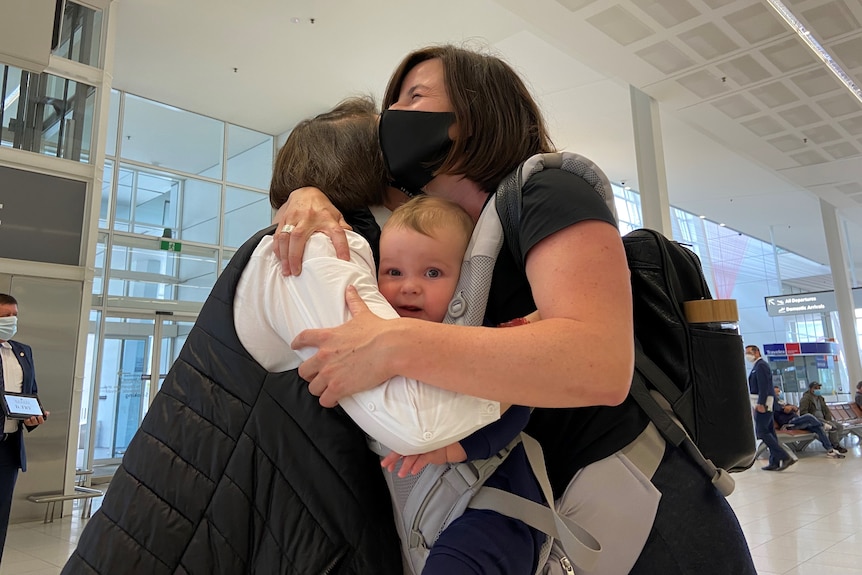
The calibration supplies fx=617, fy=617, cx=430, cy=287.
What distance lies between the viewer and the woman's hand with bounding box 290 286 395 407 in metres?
0.90

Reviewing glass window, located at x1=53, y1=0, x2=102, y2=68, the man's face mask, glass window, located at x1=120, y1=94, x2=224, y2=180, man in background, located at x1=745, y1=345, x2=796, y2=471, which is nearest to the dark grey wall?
glass window, located at x1=53, y1=0, x2=102, y2=68

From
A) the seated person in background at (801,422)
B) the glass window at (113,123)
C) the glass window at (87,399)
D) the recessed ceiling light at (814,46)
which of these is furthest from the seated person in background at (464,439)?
the seated person in background at (801,422)

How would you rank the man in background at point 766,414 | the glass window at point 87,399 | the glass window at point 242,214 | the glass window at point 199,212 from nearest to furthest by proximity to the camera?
the man in background at point 766,414
the glass window at point 87,399
the glass window at point 199,212
the glass window at point 242,214

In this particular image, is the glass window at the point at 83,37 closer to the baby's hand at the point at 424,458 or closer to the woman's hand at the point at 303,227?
the woman's hand at the point at 303,227

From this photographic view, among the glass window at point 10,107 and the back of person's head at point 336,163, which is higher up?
the glass window at point 10,107

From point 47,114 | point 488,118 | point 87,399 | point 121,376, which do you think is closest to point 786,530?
point 488,118

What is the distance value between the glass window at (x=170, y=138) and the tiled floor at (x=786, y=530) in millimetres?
6900

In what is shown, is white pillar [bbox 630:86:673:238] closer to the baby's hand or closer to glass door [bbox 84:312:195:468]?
glass door [bbox 84:312:195:468]

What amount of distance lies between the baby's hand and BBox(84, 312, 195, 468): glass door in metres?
10.6

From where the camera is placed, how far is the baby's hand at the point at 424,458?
0.91 meters

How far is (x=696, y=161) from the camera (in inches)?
507

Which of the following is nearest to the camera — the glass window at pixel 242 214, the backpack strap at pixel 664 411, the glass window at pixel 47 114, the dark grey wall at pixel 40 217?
the backpack strap at pixel 664 411

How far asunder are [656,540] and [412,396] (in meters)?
0.60

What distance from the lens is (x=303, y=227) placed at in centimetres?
106
